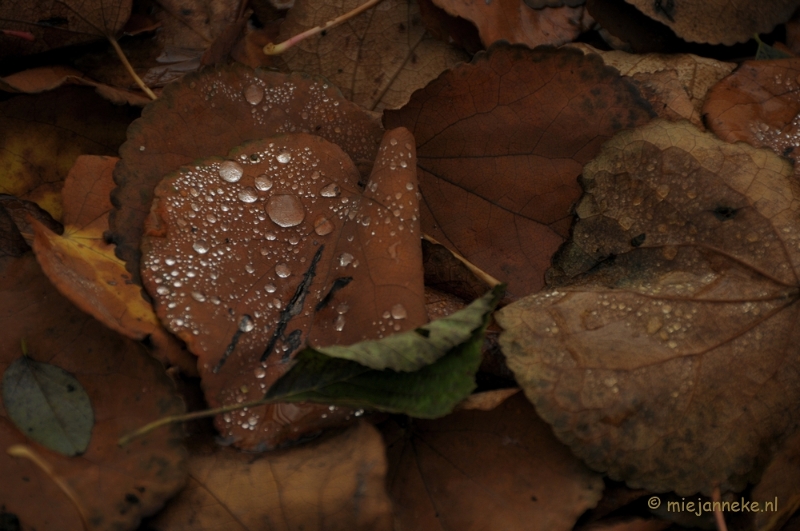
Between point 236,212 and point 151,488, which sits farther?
point 236,212

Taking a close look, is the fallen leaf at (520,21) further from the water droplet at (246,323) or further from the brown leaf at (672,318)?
the water droplet at (246,323)

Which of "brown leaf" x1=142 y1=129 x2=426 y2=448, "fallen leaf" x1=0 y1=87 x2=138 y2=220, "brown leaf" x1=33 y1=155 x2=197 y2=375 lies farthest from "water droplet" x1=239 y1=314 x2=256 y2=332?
"fallen leaf" x1=0 y1=87 x2=138 y2=220

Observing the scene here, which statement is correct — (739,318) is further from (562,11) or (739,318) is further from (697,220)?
(562,11)

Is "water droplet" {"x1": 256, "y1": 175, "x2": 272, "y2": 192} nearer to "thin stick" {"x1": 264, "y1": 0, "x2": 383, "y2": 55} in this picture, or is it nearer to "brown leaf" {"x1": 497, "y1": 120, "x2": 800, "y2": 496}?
"thin stick" {"x1": 264, "y1": 0, "x2": 383, "y2": 55}

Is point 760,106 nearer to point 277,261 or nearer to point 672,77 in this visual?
point 672,77

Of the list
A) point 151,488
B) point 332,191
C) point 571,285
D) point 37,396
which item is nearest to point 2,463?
point 37,396

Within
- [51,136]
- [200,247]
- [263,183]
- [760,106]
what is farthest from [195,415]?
[760,106]
